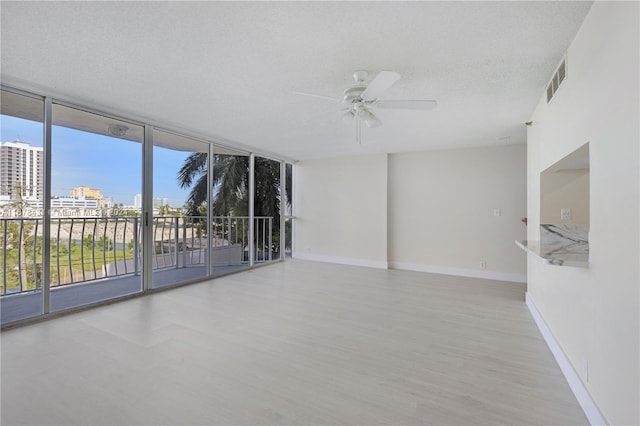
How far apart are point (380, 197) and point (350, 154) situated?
112 cm

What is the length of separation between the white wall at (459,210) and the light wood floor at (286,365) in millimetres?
1578

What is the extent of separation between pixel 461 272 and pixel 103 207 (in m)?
5.82

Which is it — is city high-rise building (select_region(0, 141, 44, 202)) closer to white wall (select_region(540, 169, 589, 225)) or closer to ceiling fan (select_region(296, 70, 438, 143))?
ceiling fan (select_region(296, 70, 438, 143))

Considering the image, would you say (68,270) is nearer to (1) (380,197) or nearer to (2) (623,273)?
(1) (380,197)

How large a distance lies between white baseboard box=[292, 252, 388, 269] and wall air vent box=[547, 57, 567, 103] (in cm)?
398

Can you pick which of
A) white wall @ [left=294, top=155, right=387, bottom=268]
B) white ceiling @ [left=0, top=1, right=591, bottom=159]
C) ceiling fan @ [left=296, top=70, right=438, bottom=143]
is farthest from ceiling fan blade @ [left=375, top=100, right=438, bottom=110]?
white wall @ [left=294, top=155, right=387, bottom=268]

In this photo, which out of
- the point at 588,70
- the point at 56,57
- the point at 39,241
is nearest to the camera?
the point at 588,70

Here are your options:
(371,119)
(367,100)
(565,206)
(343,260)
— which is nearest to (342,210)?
(343,260)

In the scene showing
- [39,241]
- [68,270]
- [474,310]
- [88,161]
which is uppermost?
[88,161]

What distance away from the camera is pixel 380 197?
5.91 meters

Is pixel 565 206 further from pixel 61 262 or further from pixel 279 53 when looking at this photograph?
pixel 61 262

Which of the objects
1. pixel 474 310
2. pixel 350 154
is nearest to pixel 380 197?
pixel 350 154

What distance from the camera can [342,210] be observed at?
636 cm

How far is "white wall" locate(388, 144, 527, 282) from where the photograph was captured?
16.1 ft
